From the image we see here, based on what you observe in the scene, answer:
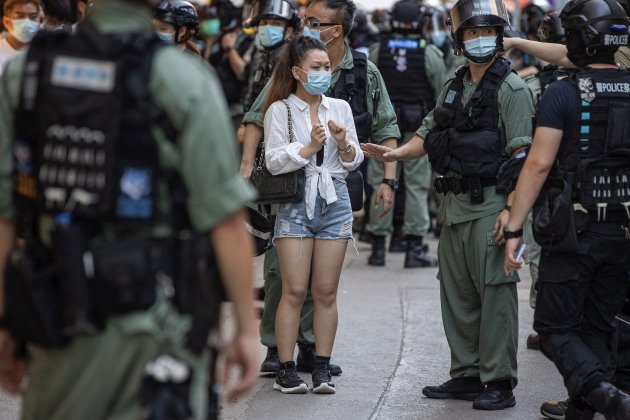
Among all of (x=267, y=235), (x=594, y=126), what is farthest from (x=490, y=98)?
(x=267, y=235)

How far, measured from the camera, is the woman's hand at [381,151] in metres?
6.51

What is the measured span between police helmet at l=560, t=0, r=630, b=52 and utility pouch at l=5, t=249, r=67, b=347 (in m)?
3.15

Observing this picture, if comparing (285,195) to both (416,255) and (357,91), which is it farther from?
(416,255)

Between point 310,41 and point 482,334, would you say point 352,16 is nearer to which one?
point 310,41

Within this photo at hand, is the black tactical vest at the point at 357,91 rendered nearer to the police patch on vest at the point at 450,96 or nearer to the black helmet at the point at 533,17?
the police patch on vest at the point at 450,96

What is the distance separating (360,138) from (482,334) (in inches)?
61.0

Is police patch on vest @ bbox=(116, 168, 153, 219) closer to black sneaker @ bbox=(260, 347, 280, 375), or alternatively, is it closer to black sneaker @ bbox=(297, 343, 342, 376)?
black sneaker @ bbox=(260, 347, 280, 375)

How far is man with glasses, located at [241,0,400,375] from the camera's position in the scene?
6.87 metres

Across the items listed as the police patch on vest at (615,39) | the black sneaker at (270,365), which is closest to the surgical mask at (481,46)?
the police patch on vest at (615,39)

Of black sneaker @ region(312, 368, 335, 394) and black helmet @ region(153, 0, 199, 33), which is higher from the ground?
black helmet @ region(153, 0, 199, 33)

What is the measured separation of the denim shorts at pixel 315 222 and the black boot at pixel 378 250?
440 centimetres

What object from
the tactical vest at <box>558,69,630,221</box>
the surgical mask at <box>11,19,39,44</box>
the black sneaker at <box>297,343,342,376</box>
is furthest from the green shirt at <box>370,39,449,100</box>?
the tactical vest at <box>558,69,630,221</box>

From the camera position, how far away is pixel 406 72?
1094cm

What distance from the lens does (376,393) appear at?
6.49 metres
